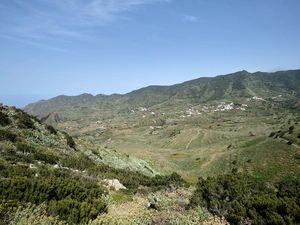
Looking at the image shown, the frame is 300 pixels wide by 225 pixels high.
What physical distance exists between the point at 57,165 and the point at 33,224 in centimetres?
1232

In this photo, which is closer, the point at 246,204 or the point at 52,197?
the point at 52,197

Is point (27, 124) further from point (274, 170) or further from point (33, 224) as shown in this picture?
point (274, 170)

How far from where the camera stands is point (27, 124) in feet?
84.4

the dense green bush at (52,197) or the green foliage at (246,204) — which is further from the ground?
the dense green bush at (52,197)

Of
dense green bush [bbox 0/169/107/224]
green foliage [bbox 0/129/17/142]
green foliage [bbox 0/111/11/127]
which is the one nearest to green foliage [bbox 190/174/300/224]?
dense green bush [bbox 0/169/107/224]

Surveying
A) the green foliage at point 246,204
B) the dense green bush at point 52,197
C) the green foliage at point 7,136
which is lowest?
the green foliage at point 246,204

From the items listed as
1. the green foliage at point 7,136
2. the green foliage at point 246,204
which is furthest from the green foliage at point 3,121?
the green foliage at point 246,204

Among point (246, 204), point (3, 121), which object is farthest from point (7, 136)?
point (246, 204)

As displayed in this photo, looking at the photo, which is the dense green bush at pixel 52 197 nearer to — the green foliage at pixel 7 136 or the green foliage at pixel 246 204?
the green foliage at pixel 246 204

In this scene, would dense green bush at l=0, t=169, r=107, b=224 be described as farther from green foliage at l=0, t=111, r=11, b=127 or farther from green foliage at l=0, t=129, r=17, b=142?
green foliage at l=0, t=111, r=11, b=127

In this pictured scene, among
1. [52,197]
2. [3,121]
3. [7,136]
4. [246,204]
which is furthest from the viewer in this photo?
[3,121]

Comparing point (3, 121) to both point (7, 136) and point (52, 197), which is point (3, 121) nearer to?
point (7, 136)

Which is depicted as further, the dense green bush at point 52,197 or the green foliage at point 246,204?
the green foliage at point 246,204

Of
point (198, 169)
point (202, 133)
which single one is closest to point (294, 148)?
point (198, 169)
